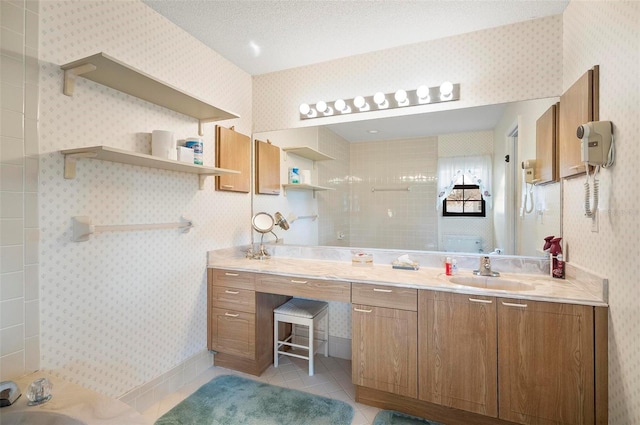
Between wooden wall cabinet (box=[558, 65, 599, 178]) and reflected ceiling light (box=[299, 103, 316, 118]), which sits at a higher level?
reflected ceiling light (box=[299, 103, 316, 118])

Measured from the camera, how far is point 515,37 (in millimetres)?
2082

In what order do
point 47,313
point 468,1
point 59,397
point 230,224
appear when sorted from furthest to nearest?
point 230,224 < point 468,1 < point 47,313 < point 59,397

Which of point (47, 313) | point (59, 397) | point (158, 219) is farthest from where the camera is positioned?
point (158, 219)

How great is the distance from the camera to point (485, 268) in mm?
2041

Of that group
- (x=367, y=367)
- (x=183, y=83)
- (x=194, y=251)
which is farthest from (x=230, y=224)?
(x=367, y=367)

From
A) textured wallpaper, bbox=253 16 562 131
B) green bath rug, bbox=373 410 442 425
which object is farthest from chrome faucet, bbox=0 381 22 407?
textured wallpaper, bbox=253 16 562 131

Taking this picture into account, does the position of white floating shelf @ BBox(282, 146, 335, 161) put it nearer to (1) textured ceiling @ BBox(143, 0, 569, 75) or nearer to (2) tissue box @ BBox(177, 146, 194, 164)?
(1) textured ceiling @ BBox(143, 0, 569, 75)

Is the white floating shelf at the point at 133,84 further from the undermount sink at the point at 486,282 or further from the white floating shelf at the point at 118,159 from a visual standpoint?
the undermount sink at the point at 486,282

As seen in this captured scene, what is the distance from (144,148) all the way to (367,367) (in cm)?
198

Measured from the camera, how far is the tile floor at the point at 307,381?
1.91 metres

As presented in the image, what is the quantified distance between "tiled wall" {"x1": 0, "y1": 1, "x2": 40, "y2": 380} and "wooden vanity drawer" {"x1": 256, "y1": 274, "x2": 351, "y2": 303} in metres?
1.23

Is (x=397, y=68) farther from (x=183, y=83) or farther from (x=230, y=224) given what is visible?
(x=230, y=224)

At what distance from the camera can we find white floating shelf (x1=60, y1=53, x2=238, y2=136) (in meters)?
Answer: 1.46

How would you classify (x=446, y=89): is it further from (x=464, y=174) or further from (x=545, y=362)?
(x=545, y=362)
